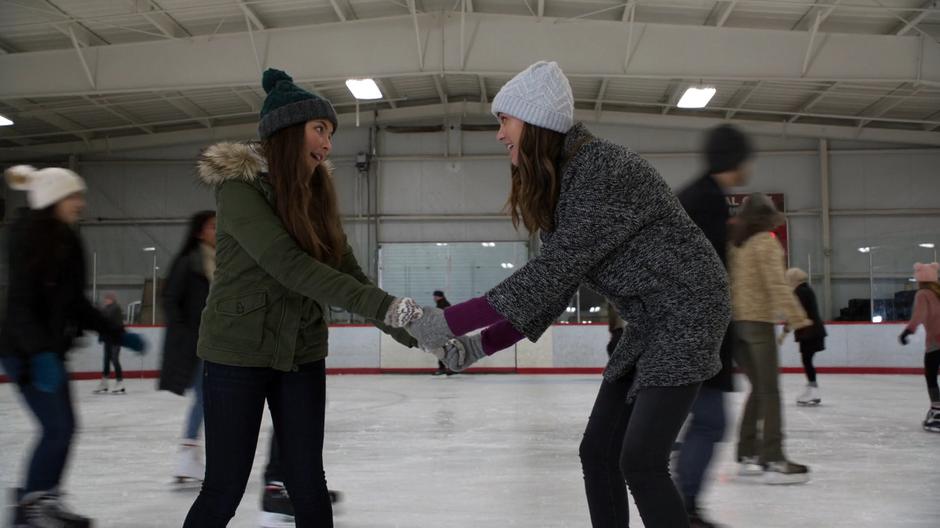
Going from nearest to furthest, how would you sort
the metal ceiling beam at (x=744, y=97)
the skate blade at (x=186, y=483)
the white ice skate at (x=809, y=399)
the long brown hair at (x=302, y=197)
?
the long brown hair at (x=302, y=197) < the skate blade at (x=186, y=483) < the white ice skate at (x=809, y=399) < the metal ceiling beam at (x=744, y=97)

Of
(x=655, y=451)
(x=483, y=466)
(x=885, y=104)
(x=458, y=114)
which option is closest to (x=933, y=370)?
(x=483, y=466)

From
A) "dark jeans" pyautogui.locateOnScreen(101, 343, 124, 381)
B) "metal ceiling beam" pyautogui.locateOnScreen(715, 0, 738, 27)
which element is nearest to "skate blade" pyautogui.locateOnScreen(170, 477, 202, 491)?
"dark jeans" pyautogui.locateOnScreen(101, 343, 124, 381)

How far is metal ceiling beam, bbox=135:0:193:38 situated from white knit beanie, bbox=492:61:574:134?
1202cm

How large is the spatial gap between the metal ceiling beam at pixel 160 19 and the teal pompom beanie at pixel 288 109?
11.7 metres

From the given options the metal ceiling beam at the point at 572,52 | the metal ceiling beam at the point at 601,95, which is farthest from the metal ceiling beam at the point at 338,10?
the metal ceiling beam at the point at 601,95

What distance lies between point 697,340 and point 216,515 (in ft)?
3.59

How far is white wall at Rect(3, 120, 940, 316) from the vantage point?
1897cm

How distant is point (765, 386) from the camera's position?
13.2 feet

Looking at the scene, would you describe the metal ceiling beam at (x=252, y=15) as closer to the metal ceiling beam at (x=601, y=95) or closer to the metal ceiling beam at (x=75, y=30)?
the metal ceiling beam at (x=75, y=30)

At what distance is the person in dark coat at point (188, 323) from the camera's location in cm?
402

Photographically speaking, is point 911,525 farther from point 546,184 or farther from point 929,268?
point 929,268

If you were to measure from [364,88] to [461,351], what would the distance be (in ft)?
→ 44.3

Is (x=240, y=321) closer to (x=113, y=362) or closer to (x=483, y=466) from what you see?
(x=483, y=466)

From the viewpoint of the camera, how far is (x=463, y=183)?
19.3m
